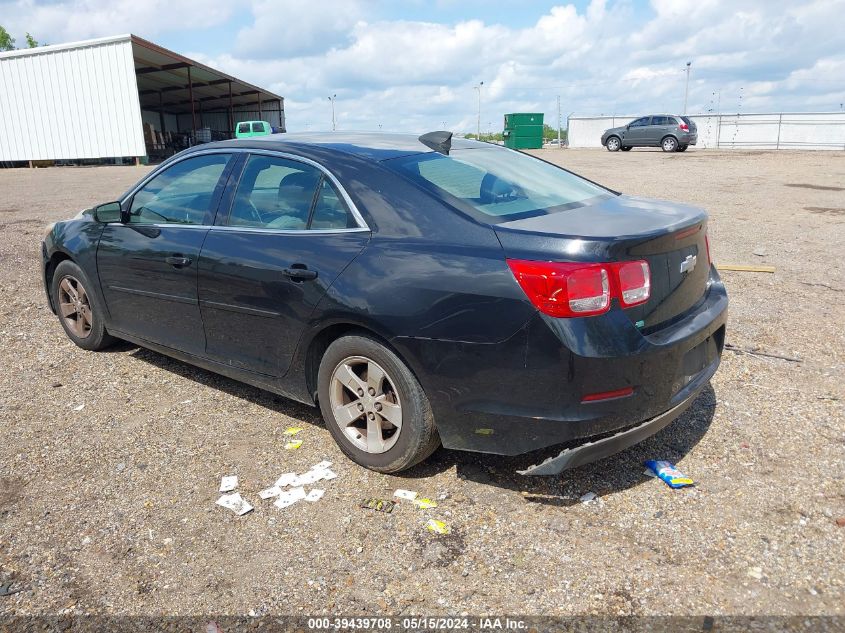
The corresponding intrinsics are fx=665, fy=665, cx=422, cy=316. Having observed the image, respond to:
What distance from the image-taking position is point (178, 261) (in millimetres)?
4035

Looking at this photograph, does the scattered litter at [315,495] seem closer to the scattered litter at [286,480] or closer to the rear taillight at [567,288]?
the scattered litter at [286,480]

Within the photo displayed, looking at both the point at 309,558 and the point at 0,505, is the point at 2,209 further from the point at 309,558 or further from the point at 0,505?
the point at 309,558

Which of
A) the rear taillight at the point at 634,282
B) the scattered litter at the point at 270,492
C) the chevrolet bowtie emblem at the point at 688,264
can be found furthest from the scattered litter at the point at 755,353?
the scattered litter at the point at 270,492

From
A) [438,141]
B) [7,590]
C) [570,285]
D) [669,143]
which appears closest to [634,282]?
[570,285]

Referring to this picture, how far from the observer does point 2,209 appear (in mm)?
14227

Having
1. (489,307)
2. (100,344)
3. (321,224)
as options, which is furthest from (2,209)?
(489,307)

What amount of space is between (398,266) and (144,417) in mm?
2115

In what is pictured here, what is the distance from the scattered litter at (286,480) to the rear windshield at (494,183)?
1.60m

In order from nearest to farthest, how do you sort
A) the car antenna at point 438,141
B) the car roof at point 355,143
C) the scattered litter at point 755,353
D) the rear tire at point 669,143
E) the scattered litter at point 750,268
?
the car roof at point 355,143
the car antenna at point 438,141
the scattered litter at point 755,353
the scattered litter at point 750,268
the rear tire at point 669,143

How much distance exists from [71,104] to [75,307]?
30172mm

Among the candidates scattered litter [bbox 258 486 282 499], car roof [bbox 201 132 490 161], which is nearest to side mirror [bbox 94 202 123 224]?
car roof [bbox 201 132 490 161]

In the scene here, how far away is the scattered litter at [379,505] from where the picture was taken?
10.2 ft

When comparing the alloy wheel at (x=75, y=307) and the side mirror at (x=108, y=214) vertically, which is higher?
the side mirror at (x=108, y=214)

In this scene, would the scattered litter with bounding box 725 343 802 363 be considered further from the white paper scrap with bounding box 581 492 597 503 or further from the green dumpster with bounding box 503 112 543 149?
the green dumpster with bounding box 503 112 543 149
